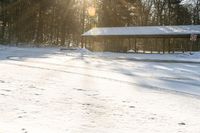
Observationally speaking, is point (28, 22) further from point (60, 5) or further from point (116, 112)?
point (116, 112)

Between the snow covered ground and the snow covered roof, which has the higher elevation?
A: the snow covered roof

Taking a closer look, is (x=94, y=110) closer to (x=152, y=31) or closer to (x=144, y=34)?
(x=144, y=34)

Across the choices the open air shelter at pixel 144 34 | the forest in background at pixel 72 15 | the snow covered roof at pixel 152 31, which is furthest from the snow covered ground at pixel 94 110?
the forest in background at pixel 72 15

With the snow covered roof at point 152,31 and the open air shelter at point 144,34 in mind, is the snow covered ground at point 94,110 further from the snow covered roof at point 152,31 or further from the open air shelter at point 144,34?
the snow covered roof at point 152,31

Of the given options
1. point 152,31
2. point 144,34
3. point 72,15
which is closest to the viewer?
point 144,34

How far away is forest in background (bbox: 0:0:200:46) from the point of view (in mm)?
63125

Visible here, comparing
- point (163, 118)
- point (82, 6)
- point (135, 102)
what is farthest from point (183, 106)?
point (82, 6)

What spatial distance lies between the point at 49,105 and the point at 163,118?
2556 mm

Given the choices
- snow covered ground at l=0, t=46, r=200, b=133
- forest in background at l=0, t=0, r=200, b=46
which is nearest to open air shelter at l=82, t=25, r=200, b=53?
forest in background at l=0, t=0, r=200, b=46

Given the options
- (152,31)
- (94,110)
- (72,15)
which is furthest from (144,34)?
(94,110)

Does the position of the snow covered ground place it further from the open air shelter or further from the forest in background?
the forest in background

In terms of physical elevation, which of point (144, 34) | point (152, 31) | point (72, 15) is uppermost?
point (72, 15)

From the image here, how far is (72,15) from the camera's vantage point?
6719 centimetres

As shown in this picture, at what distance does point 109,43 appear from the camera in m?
56.2
